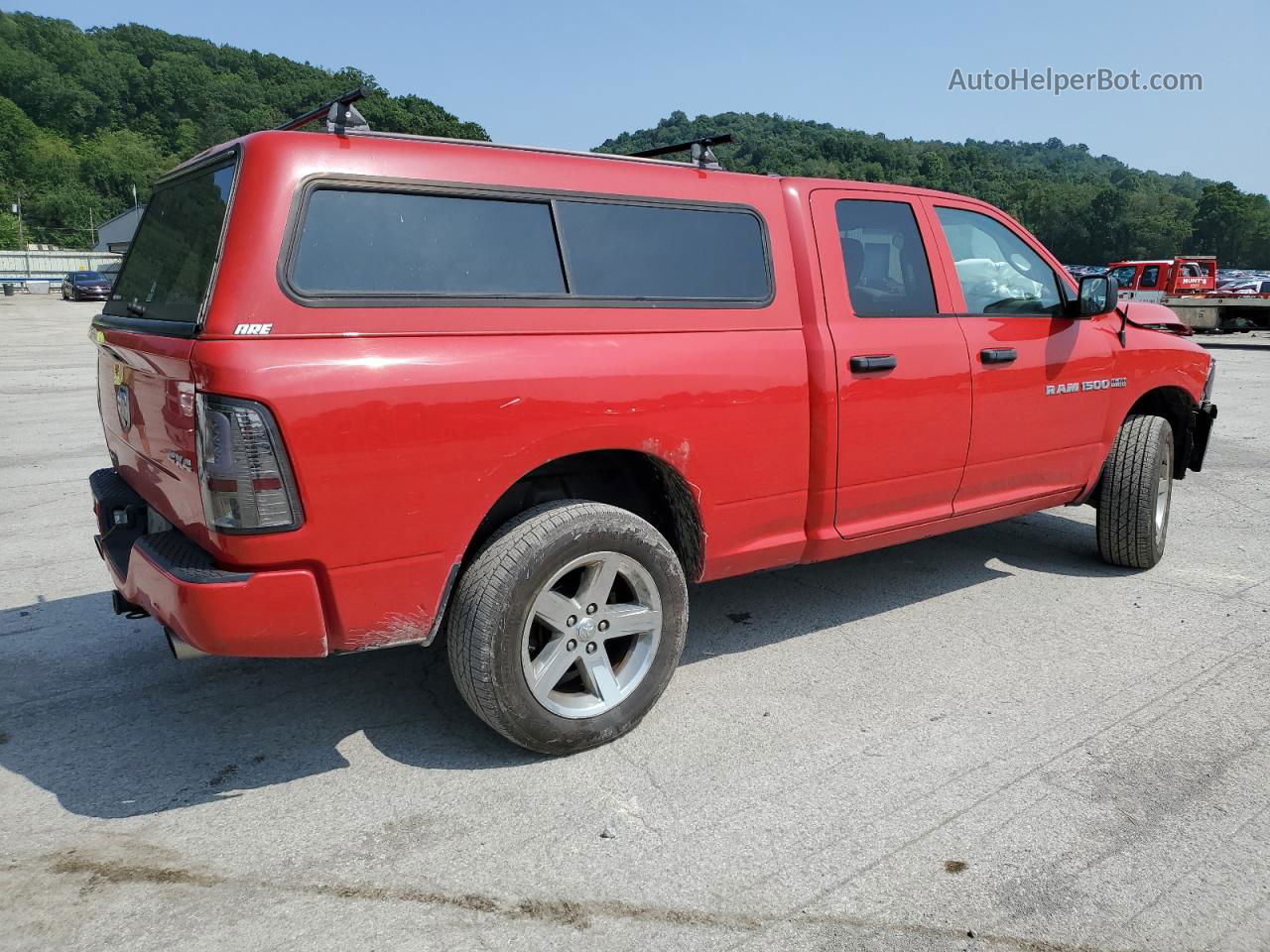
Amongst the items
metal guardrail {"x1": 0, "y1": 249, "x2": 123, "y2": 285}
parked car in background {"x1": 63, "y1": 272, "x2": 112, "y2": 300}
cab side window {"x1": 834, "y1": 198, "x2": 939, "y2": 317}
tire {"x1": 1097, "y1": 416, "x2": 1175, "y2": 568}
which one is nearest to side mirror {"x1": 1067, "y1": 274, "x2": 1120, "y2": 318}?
tire {"x1": 1097, "y1": 416, "x2": 1175, "y2": 568}

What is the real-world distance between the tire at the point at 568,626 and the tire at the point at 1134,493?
116 inches

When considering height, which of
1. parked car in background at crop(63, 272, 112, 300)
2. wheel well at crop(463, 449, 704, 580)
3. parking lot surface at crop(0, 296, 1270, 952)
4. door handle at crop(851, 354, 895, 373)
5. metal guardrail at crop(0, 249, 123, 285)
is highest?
metal guardrail at crop(0, 249, 123, 285)

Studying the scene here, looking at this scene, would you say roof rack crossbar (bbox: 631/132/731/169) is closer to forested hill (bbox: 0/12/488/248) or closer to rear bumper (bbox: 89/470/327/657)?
rear bumper (bbox: 89/470/327/657)

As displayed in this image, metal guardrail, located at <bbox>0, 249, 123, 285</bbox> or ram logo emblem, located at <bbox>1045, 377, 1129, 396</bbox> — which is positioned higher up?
metal guardrail, located at <bbox>0, 249, 123, 285</bbox>

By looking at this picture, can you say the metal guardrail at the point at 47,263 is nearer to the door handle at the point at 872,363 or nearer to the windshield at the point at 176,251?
the windshield at the point at 176,251

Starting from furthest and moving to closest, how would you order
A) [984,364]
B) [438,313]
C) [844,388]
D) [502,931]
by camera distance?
[984,364], [844,388], [438,313], [502,931]

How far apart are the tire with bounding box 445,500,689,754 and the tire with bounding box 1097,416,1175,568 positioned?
2936 mm

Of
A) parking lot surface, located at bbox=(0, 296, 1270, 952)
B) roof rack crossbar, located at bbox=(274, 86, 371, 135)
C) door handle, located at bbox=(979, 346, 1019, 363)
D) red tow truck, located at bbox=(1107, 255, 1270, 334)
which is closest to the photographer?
parking lot surface, located at bbox=(0, 296, 1270, 952)

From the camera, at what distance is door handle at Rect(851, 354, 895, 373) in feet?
12.2

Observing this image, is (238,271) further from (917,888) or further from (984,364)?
(984,364)

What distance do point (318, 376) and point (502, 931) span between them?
151 centimetres

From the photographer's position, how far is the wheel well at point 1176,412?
17.5 feet

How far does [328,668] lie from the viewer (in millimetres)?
3891

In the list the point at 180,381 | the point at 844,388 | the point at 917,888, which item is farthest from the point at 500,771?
the point at 844,388
